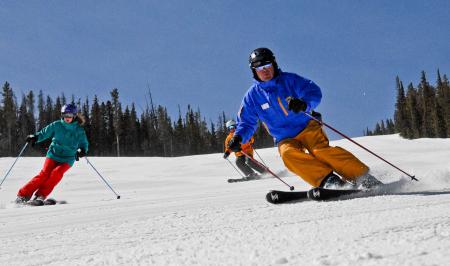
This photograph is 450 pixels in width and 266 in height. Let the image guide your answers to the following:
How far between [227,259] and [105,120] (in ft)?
269

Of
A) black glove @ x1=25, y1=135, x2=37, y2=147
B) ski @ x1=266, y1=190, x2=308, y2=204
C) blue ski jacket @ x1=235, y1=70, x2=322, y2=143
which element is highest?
black glove @ x1=25, y1=135, x2=37, y2=147

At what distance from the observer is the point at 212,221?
2.68 metres

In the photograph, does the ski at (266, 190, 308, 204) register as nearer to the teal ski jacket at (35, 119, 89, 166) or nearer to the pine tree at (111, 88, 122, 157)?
the teal ski jacket at (35, 119, 89, 166)

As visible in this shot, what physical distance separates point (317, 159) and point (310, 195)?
77 cm

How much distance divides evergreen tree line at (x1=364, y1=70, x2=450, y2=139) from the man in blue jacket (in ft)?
226

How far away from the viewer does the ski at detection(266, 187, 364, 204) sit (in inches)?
134

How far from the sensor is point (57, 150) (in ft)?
24.7

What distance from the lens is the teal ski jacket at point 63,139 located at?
7.53m

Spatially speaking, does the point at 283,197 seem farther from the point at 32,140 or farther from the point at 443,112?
the point at 443,112

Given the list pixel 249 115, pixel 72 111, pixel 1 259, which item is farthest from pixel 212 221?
pixel 72 111

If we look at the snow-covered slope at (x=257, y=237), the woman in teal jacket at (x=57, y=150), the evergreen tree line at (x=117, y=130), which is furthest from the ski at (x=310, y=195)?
the evergreen tree line at (x=117, y=130)

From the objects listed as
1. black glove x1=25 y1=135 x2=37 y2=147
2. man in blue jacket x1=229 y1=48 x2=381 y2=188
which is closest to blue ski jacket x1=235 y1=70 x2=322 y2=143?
man in blue jacket x1=229 y1=48 x2=381 y2=188

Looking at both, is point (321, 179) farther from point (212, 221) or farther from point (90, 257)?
point (90, 257)

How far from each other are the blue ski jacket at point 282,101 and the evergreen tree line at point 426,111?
226 feet
